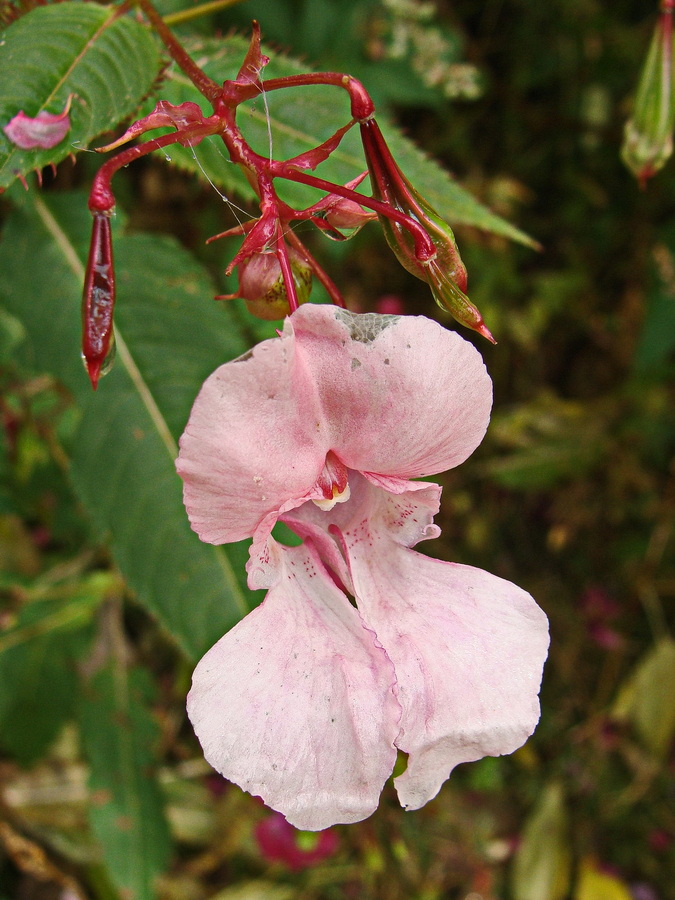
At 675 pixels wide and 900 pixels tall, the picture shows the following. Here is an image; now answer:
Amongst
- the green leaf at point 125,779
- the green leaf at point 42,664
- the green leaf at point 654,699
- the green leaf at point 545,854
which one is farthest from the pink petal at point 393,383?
the green leaf at point 545,854

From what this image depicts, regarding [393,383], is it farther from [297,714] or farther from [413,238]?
[297,714]

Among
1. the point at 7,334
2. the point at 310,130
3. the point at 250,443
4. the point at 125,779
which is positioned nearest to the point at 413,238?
the point at 250,443

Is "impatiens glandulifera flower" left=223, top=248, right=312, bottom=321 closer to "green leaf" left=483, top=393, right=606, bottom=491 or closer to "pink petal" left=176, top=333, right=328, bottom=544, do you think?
"pink petal" left=176, top=333, right=328, bottom=544

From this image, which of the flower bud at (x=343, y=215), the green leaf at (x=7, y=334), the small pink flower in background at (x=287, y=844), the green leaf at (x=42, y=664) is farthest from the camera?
the small pink flower in background at (x=287, y=844)

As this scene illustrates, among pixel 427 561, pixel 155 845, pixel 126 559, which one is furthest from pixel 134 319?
pixel 155 845

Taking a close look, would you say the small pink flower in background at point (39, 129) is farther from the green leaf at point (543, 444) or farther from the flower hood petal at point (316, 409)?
the green leaf at point (543, 444)

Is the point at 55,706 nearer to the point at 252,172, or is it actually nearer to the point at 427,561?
the point at 427,561
